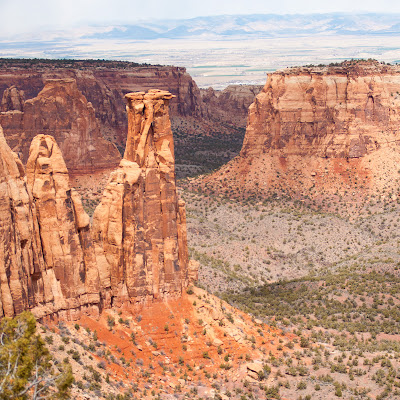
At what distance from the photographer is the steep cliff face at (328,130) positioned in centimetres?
7844

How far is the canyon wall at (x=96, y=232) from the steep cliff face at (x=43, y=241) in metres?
0.04

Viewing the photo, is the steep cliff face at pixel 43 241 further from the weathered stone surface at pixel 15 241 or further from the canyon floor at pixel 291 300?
the canyon floor at pixel 291 300

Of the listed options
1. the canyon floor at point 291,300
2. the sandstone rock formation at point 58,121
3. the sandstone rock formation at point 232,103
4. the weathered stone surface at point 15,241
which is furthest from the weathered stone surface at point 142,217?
the sandstone rock formation at point 232,103

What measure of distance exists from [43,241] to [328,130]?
177 ft

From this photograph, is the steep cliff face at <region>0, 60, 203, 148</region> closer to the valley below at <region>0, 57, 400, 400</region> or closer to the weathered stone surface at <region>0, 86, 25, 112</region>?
the weathered stone surface at <region>0, 86, 25, 112</region>

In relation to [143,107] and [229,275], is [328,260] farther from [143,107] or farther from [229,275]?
[143,107]

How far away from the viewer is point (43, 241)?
31.5m

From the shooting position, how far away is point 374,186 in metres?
77.7

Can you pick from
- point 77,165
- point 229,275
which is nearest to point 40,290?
point 229,275

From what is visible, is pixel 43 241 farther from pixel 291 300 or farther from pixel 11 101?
pixel 11 101

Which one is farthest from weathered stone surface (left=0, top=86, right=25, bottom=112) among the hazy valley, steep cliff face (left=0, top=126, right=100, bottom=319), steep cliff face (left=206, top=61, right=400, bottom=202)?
steep cliff face (left=0, top=126, right=100, bottom=319)

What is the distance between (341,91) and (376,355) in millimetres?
46904

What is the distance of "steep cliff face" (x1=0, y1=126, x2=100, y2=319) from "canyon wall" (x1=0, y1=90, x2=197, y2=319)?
0.14 feet

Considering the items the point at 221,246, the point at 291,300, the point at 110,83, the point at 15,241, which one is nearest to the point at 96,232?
the point at 15,241
